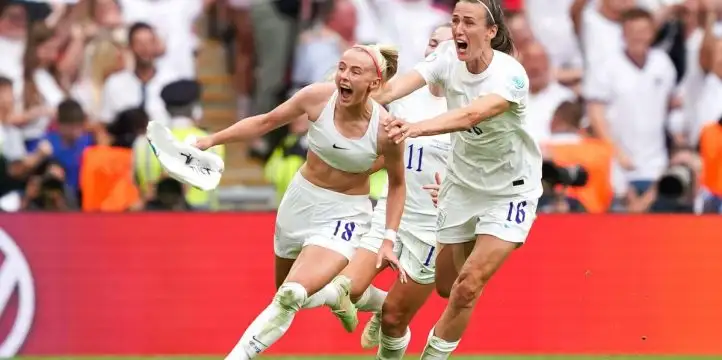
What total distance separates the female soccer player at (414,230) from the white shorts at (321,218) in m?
0.75

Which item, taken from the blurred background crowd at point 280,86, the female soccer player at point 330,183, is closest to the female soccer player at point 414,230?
the female soccer player at point 330,183

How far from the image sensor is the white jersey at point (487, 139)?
9.34 meters

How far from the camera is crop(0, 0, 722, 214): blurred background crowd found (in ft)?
45.1

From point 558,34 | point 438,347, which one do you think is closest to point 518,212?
point 438,347

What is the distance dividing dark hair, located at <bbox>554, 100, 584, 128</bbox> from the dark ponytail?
4.33m

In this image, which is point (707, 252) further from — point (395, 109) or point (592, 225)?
point (395, 109)

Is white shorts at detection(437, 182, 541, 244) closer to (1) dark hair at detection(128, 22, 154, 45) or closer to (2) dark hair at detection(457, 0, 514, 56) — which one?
(2) dark hair at detection(457, 0, 514, 56)

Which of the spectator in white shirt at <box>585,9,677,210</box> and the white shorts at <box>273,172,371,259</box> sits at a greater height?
the white shorts at <box>273,172,371,259</box>

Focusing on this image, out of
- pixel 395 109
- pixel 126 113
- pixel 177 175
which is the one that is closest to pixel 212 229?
pixel 126 113

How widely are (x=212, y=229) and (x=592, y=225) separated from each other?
133 inches

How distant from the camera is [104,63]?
14531mm

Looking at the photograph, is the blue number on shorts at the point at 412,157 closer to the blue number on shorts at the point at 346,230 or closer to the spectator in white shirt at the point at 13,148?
the blue number on shorts at the point at 346,230

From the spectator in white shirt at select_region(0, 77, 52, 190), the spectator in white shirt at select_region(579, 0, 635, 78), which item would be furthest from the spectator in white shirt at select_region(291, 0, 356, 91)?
the spectator in white shirt at select_region(0, 77, 52, 190)

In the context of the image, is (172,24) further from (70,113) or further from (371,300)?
(371,300)
